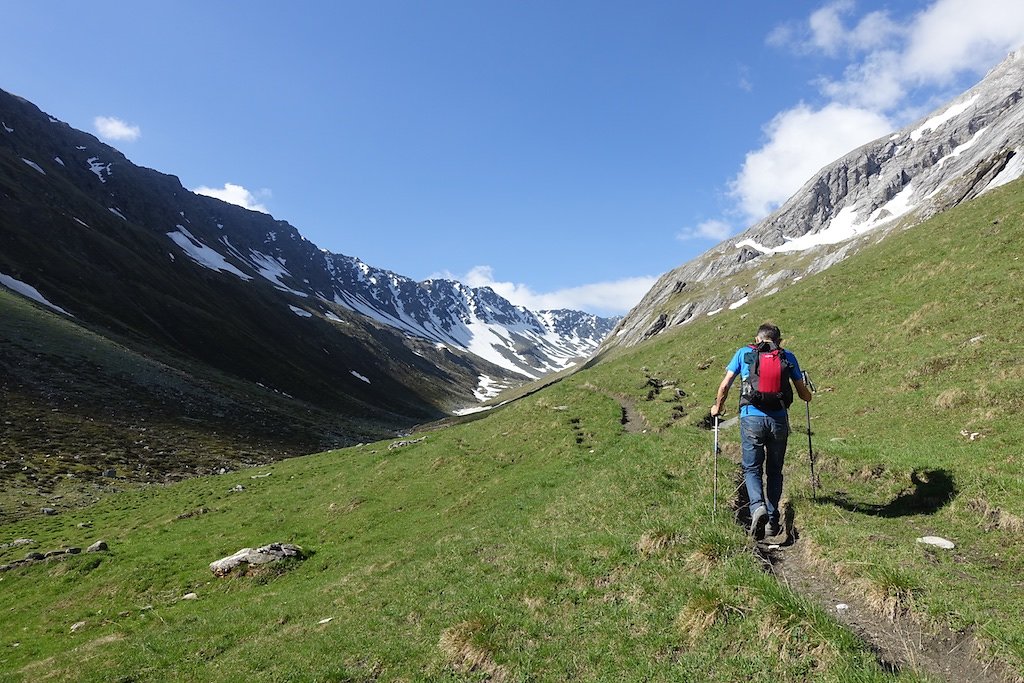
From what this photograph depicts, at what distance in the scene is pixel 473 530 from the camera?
677 inches

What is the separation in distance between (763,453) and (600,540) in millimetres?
4107

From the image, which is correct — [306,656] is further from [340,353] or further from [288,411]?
[340,353]

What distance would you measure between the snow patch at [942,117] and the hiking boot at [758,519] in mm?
220892

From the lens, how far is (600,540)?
1161 cm

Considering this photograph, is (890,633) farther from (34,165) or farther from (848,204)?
(848,204)

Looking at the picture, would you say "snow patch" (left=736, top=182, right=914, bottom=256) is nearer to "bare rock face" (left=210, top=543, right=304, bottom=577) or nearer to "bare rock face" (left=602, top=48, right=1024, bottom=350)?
"bare rock face" (left=602, top=48, right=1024, bottom=350)

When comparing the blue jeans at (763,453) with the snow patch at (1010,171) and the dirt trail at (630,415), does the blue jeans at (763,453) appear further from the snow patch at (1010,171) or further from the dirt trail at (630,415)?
the snow patch at (1010,171)

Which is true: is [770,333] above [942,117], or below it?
below

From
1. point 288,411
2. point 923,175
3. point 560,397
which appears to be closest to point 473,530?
point 560,397

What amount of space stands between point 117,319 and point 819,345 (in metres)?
103

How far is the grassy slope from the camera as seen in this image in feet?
26.3

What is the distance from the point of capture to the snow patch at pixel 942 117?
543 feet

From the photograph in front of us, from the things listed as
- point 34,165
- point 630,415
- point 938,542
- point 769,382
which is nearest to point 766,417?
point 769,382

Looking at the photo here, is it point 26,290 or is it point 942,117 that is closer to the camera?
point 26,290
